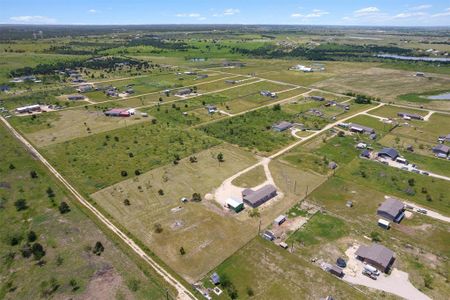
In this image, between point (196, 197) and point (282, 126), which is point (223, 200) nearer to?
point (196, 197)

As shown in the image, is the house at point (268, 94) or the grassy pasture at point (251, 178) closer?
the grassy pasture at point (251, 178)

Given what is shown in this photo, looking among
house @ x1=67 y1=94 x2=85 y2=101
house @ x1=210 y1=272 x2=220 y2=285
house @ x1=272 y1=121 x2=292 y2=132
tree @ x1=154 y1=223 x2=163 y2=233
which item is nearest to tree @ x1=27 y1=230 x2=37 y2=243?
tree @ x1=154 y1=223 x2=163 y2=233

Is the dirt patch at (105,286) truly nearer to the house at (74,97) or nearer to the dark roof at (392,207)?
the dark roof at (392,207)

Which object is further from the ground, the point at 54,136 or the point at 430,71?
the point at 430,71

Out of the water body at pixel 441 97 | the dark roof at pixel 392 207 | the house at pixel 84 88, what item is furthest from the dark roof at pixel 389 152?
the house at pixel 84 88

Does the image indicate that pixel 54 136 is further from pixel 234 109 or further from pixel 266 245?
pixel 266 245

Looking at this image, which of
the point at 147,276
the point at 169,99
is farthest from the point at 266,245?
the point at 169,99

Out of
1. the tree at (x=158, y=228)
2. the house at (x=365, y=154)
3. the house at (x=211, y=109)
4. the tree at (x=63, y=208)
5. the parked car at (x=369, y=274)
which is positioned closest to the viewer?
the parked car at (x=369, y=274)
